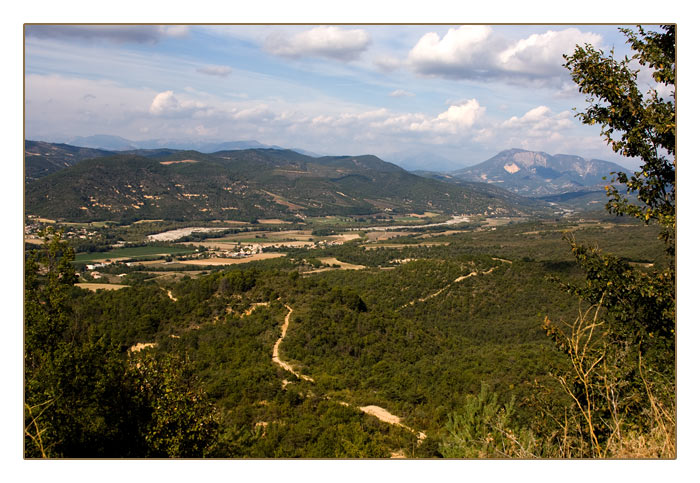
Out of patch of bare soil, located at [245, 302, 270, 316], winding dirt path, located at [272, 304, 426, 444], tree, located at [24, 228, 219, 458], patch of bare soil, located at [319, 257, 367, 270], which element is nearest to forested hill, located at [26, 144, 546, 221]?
patch of bare soil, located at [319, 257, 367, 270]

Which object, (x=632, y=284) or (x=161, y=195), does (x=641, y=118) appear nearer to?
(x=632, y=284)

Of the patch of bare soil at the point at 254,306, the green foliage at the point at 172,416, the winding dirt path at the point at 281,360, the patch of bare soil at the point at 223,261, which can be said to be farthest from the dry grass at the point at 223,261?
the green foliage at the point at 172,416

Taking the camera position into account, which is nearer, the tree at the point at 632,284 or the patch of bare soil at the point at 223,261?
the tree at the point at 632,284

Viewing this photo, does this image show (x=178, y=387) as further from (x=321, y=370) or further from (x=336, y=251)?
(x=336, y=251)

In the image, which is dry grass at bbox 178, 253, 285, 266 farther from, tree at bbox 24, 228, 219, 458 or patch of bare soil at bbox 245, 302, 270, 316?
tree at bbox 24, 228, 219, 458

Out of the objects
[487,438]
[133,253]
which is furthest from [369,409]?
[133,253]

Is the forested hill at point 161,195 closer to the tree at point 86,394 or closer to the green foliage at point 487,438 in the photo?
the tree at point 86,394
